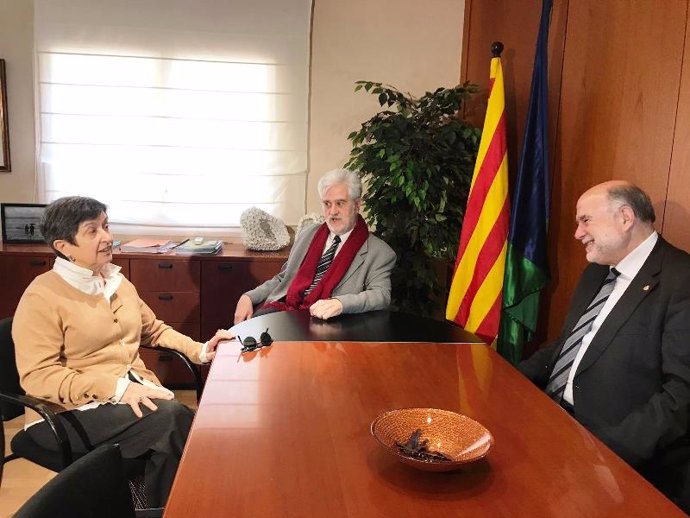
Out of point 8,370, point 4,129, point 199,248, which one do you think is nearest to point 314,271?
point 199,248

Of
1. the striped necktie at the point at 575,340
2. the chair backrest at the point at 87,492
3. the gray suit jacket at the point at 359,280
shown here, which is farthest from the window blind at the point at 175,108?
the chair backrest at the point at 87,492

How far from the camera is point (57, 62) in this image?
3650 mm

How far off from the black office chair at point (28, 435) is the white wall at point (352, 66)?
2.28 meters

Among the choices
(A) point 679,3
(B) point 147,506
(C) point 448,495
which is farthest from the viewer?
(A) point 679,3

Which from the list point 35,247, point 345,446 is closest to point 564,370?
point 345,446

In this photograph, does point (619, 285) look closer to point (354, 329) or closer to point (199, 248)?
point (354, 329)

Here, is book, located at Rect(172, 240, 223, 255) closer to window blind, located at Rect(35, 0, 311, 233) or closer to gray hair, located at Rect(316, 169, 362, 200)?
window blind, located at Rect(35, 0, 311, 233)

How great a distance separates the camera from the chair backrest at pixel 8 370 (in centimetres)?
184

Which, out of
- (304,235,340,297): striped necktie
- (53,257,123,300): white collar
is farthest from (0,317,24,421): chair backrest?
(304,235,340,297): striped necktie

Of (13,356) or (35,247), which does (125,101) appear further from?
(13,356)

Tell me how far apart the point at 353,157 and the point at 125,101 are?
1.50 m

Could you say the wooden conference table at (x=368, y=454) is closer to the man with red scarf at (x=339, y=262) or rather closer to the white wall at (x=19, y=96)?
the man with red scarf at (x=339, y=262)

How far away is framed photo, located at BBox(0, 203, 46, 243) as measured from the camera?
352cm

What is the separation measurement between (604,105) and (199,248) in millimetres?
Answer: 2258
